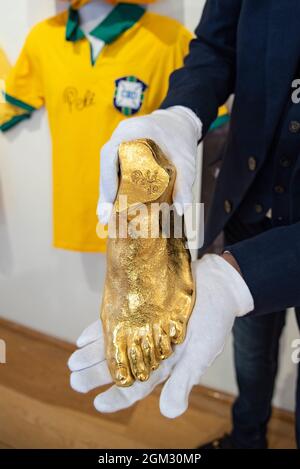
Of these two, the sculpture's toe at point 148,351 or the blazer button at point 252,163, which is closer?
the sculpture's toe at point 148,351

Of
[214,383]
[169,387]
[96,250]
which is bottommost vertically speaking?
[214,383]

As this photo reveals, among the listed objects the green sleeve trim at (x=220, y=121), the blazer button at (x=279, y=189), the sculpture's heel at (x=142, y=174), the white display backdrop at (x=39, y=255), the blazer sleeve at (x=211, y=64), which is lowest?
the white display backdrop at (x=39, y=255)

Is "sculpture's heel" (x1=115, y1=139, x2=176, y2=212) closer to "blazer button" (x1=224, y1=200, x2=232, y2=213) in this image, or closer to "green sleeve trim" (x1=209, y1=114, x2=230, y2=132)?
"blazer button" (x1=224, y1=200, x2=232, y2=213)

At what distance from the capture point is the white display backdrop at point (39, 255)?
2.21 feet

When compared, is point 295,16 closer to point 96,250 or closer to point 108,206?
point 108,206

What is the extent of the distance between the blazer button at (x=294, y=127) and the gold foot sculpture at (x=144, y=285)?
0.69 feet

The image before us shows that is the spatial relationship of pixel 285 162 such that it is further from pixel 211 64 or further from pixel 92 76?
pixel 92 76

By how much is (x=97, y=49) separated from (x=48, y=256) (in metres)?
0.41

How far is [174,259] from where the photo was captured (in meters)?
0.47

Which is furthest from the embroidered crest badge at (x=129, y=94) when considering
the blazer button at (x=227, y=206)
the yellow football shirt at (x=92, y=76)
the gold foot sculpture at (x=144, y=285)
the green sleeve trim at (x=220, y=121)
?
the gold foot sculpture at (x=144, y=285)

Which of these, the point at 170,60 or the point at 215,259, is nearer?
the point at 215,259

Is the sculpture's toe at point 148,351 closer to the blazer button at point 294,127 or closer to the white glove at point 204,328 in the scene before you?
the white glove at point 204,328

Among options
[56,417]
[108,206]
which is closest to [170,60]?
[108,206]

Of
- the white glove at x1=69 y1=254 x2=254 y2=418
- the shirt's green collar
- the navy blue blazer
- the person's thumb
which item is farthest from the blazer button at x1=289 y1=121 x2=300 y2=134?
the shirt's green collar
